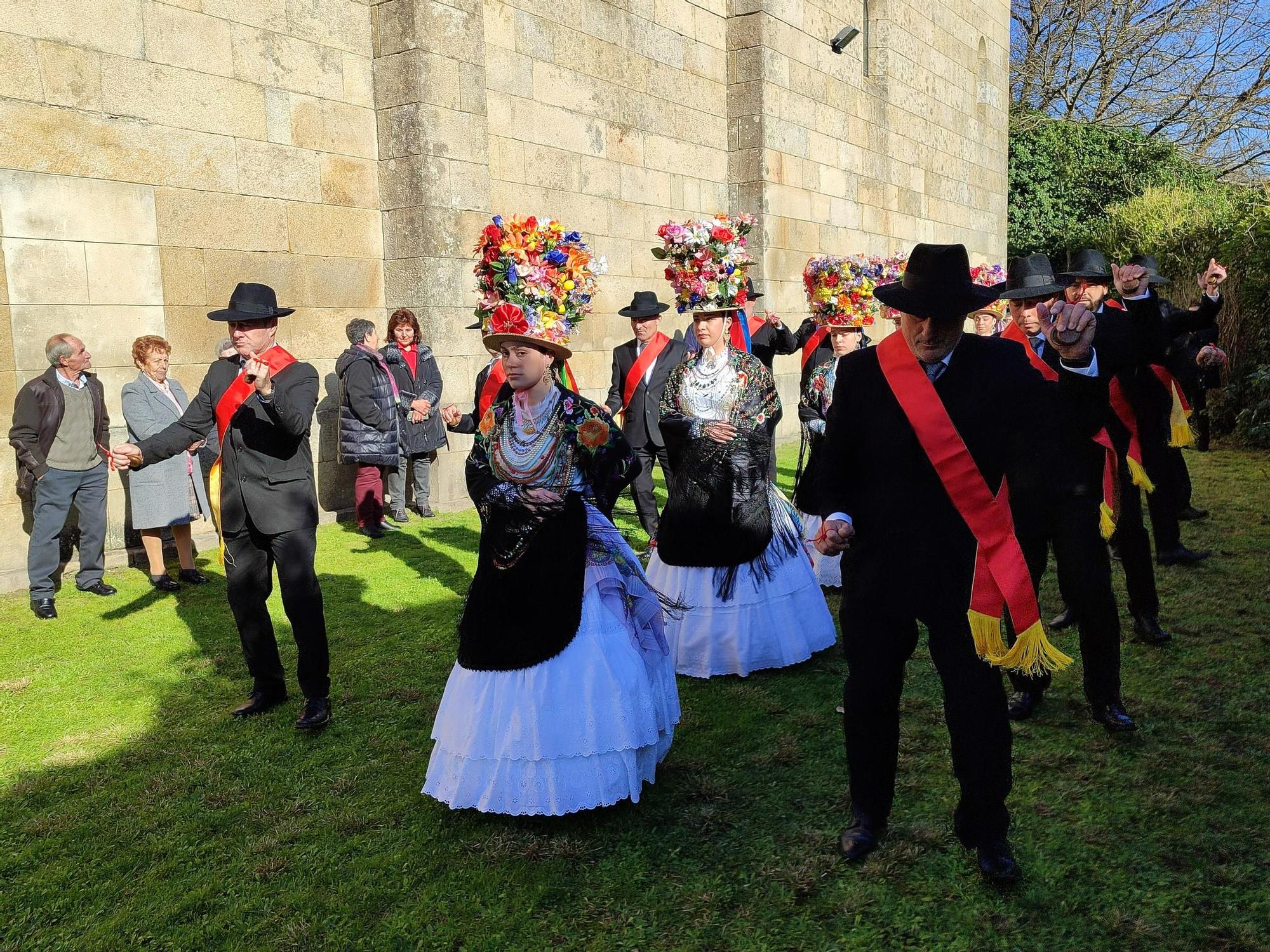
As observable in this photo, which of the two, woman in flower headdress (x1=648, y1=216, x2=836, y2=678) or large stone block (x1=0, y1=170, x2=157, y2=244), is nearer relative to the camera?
woman in flower headdress (x1=648, y1=216, x2=836, y2=678)

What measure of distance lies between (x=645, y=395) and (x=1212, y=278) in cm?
412

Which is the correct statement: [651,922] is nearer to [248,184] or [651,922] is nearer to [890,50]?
[248,184]

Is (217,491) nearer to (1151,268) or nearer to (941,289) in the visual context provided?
(941,289)

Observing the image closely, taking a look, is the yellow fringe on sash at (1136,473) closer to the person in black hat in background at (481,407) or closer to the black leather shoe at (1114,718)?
the black leather shoe at (1114,718)

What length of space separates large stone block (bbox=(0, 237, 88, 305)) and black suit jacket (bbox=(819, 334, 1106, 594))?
21.6 ft

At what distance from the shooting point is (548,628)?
384 centimetres

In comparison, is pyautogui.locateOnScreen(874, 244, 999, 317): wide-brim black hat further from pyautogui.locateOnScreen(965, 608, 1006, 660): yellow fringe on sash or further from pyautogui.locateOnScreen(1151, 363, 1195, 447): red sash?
pyautogui.locateOnScreen(1151, 363, 1195, 447): red sash

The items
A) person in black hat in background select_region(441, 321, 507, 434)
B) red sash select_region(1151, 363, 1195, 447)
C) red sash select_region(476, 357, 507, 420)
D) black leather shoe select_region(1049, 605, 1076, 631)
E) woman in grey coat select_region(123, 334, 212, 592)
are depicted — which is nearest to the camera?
person in black hat in background select_region(441, 321, 507, 434)

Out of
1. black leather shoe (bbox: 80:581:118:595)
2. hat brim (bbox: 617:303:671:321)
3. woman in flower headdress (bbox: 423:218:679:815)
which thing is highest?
hat brim (bbox: 617:303:671:321)

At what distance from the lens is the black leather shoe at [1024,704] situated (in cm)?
474

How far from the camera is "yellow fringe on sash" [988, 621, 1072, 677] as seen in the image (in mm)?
3281

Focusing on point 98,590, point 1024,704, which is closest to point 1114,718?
point 1024,704

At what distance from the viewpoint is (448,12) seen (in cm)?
952

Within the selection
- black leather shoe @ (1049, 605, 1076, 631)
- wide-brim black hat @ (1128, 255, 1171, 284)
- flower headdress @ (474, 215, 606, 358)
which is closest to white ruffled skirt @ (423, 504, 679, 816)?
flower headdress @ (474, 215, 606, 358)
